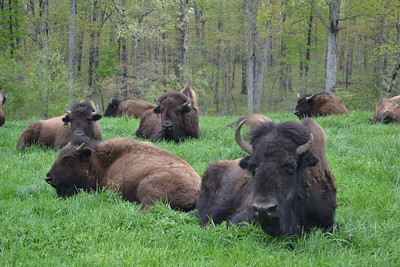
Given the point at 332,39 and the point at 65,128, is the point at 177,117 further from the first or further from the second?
the point at 332,39

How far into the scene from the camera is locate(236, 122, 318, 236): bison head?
476 centimetres

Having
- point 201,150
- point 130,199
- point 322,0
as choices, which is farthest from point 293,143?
point 322,0

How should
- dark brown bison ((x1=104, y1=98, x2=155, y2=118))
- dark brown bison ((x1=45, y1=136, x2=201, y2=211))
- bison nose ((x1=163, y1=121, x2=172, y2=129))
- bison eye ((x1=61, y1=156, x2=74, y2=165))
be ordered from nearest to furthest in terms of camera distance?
dark brown bison ((x1=45, y1=136, x2=201, y2=211))
bison eye ((x1=61, y1=156, x2=74, y2=165))
bison nose ((x1=163, y1=121, x2=172, y2=129))
dark brown bison ((x1=104, y1=98, x2=155, y2=118))

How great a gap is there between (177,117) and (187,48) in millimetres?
16999

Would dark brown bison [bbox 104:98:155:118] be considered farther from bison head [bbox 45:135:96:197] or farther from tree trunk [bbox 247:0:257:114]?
bison head [bbox 45:135:96:197]

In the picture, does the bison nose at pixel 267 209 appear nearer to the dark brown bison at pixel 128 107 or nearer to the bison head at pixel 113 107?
the dark brown bison at pixel 128 107

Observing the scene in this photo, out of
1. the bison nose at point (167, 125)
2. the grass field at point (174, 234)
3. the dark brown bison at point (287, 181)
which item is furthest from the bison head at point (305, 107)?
the dark brown bison at point (287, 181)

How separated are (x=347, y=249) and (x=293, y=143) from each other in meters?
1.20

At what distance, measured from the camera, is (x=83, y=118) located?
12.4 meters

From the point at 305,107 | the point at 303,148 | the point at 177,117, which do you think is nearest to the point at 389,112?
the point at 305,107

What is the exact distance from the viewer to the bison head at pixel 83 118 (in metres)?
12.3

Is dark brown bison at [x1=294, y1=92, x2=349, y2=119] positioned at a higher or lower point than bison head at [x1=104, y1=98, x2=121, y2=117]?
higher

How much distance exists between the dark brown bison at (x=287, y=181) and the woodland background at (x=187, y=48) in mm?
16256

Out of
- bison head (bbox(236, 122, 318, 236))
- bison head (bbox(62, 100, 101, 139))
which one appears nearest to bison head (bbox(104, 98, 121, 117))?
bison head (bbox(62, 100, 101, 139))
